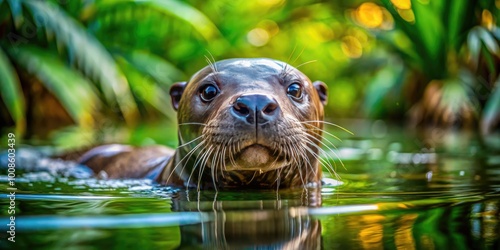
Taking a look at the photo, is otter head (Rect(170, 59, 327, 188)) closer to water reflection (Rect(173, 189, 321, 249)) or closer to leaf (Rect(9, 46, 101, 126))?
water reflection (Rect(173, 189, 321, 249))

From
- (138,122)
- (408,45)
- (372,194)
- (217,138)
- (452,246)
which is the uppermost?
(408,45)

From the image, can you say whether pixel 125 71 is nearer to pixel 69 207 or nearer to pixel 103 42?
pixel 103 42

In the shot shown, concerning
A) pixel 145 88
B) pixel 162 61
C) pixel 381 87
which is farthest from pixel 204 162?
pixel 381 87

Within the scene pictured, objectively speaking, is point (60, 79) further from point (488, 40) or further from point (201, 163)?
point (201, 163)

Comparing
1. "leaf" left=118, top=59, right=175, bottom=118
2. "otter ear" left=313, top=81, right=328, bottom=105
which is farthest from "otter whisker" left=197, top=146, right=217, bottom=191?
"leaf" left=118, top=59, right=175, bottom=118

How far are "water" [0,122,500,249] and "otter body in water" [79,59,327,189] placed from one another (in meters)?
0.11

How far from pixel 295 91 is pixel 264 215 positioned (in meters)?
1.16

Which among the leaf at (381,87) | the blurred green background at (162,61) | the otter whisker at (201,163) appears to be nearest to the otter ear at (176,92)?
the otter whisker at (201,163)

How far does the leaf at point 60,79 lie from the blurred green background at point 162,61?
14mm

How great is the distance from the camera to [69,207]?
2.61m

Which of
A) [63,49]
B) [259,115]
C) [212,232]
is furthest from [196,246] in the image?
[63,49]

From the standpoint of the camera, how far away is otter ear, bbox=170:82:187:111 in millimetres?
3848

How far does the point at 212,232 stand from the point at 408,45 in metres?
8.82

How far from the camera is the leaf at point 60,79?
784 cm
